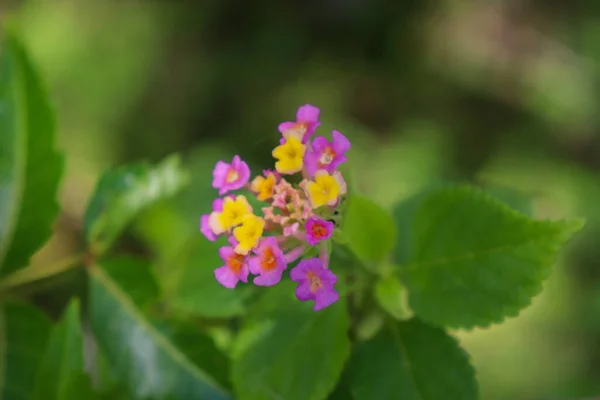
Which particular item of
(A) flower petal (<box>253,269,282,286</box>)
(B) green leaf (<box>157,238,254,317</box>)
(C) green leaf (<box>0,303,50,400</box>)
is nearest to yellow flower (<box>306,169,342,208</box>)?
(A) flower petal (<box>253,269,282,286</box>)

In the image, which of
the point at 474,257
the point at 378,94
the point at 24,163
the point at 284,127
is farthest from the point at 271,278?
the point at 378,94

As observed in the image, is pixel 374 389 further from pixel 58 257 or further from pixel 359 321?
pixel 58 257

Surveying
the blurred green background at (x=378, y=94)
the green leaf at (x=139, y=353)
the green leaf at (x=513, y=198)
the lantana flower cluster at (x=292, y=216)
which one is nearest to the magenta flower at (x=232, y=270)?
the lantana flower cluster at (x=292, y=216)

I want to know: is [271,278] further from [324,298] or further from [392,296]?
[392,296]

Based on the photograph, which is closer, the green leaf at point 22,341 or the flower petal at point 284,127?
the flower petal at point 284,127

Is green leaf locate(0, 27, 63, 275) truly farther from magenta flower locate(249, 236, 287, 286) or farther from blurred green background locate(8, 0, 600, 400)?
blurred green background locate(8, 0, 600, 400)

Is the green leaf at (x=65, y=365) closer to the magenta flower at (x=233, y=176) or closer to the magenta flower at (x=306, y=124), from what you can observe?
the magenta flower at (x=233, y=176)

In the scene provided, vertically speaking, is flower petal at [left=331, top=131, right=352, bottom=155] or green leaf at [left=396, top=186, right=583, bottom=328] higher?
flower petal at [left=331, top=131, right=352, bottom=155]
